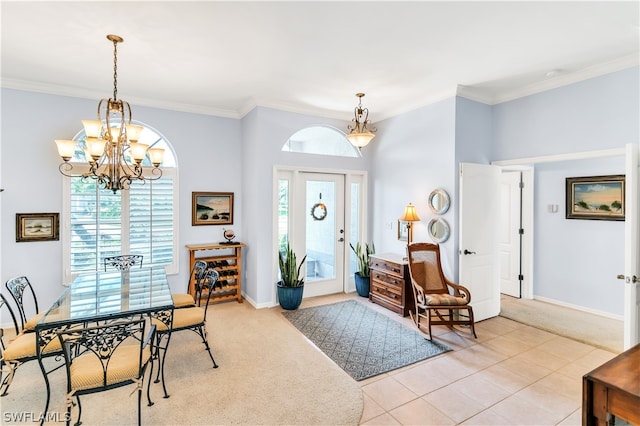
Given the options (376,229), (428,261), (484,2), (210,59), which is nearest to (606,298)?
(428,261)

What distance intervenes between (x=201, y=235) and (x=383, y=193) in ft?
9.70

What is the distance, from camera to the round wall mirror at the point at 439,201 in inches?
161

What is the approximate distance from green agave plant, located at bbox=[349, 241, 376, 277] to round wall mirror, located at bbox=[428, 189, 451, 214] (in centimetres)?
137

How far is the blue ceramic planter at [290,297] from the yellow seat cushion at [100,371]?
232 cm

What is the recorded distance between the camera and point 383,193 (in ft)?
17.1

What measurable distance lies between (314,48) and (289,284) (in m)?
3.02

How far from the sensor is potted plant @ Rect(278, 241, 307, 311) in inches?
175

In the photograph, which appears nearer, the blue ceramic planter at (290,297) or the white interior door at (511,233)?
the blue ceramic planter at (290,297)

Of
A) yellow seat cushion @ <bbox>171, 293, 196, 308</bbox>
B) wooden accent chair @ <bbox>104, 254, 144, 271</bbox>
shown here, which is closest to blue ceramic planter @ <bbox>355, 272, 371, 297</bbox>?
yellow seat cushion @ <bbox>171, 293, 196, 308</bbox>

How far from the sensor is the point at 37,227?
3.88m

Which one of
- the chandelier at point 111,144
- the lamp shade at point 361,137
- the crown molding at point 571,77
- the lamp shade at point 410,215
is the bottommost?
the lamp shade at point 410,215

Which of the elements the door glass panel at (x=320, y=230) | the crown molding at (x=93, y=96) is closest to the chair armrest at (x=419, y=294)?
the door glass panel at (x=320, y=230)

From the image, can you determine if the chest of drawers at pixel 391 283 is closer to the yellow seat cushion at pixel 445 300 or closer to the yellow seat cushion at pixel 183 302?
the yellow seat cushion at pixel 445 300

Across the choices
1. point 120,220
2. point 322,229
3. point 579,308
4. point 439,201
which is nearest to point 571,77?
point 439,201
